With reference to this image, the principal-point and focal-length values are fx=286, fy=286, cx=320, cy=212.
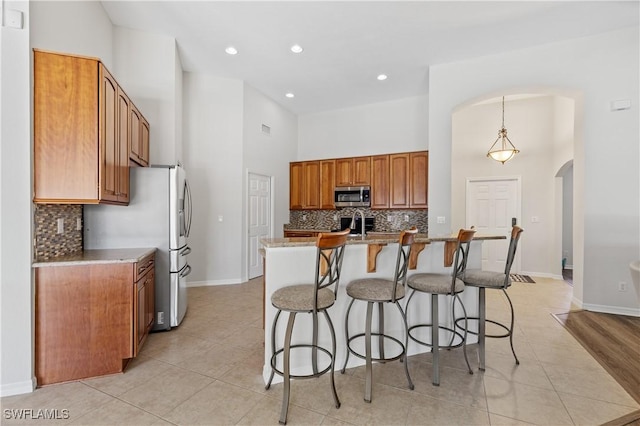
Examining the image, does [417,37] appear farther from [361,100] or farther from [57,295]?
[57,295]

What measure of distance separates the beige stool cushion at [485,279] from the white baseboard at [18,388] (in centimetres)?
333

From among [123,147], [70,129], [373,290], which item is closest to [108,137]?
[70,129]

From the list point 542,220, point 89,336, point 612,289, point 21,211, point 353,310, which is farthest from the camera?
point 542,220

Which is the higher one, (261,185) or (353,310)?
(261,185)

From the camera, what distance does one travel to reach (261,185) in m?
5.73

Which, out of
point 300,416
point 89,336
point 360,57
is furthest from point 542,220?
point 89,336

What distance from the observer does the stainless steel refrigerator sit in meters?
2.92

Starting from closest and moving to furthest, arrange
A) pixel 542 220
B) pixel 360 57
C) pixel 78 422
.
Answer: pixel 78 422, pixel 360 57, pixel 542 220

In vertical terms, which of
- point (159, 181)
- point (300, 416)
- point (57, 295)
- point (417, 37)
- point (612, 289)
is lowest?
point (300, 416)

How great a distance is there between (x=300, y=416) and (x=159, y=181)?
2.59 m

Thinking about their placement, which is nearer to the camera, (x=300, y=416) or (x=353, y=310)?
(x=300, y=416)

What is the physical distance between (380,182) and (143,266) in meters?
4.44

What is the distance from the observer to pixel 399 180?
18.5 feet

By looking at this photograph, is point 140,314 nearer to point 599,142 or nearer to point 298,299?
point 298,299
